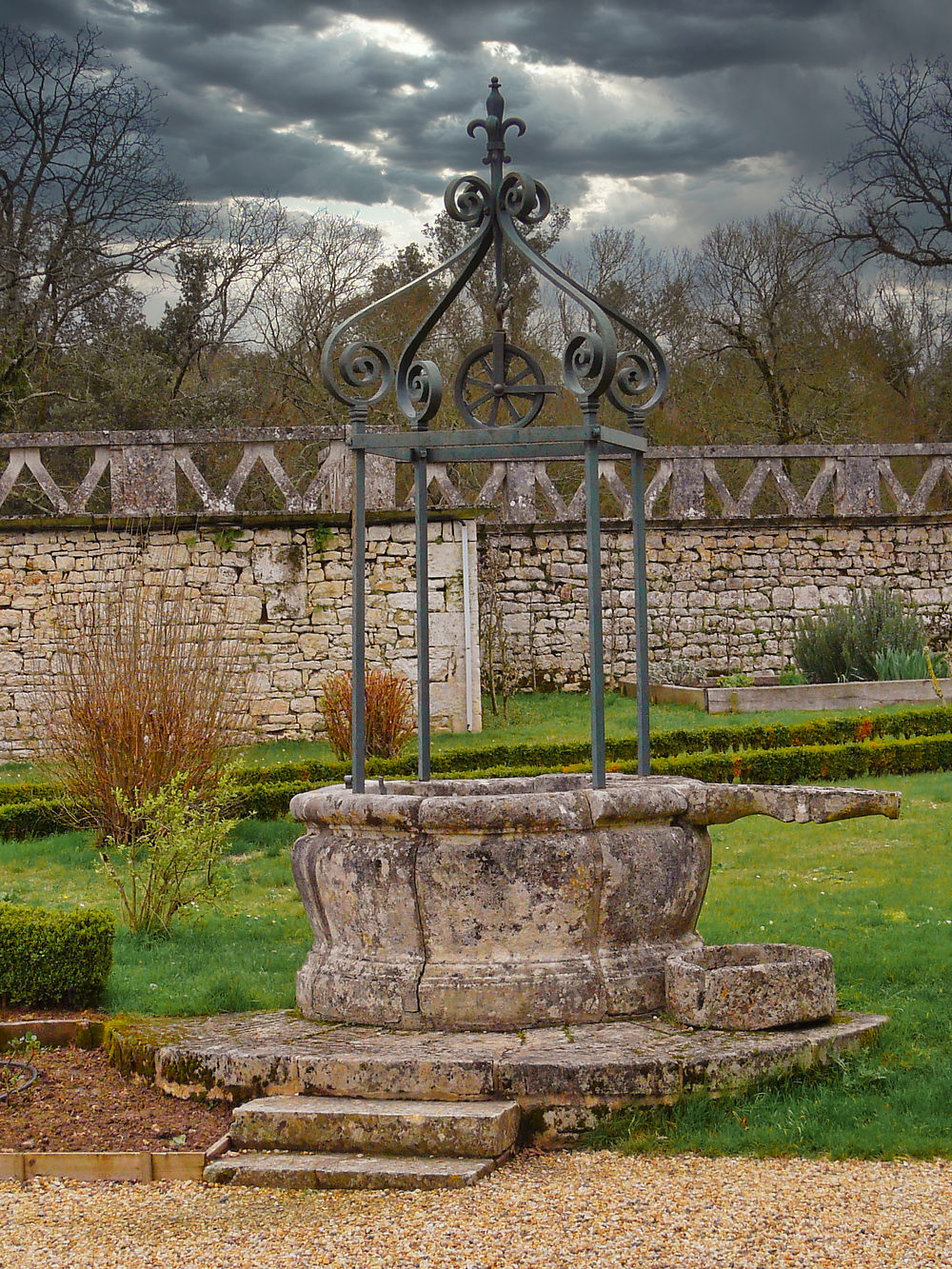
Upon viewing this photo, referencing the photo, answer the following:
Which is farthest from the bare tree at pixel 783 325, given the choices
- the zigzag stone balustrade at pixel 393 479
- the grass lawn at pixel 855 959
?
the grass lawn at pixel 855 959

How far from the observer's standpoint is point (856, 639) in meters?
13.7

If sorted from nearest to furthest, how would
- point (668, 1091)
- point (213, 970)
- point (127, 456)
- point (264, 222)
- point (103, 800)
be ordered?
1. point (668, 1091)
2. point (213, 970)
3. point (103, 800)
4. point (127, 456)
5. point (264, 222)

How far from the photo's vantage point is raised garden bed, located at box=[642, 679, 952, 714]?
41.4 feet

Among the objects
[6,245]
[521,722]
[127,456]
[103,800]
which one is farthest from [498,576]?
[6,245]

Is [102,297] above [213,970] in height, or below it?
above

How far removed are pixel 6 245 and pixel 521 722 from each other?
34.8 ft

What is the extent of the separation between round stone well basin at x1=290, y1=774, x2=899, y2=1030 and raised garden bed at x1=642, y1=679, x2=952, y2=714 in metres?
8.11

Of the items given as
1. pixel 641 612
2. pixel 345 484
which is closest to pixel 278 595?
pixel 345 484

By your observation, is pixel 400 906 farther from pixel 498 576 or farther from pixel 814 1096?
pixel 498 576

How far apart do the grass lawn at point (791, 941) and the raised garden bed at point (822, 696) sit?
2564 mm

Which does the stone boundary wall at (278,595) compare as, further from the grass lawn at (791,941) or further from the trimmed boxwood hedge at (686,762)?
the grass lawn at (791,941)

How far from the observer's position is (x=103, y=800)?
28.9ft

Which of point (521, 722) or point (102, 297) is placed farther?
point (102, 297)

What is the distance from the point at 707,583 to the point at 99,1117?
11615 mm
